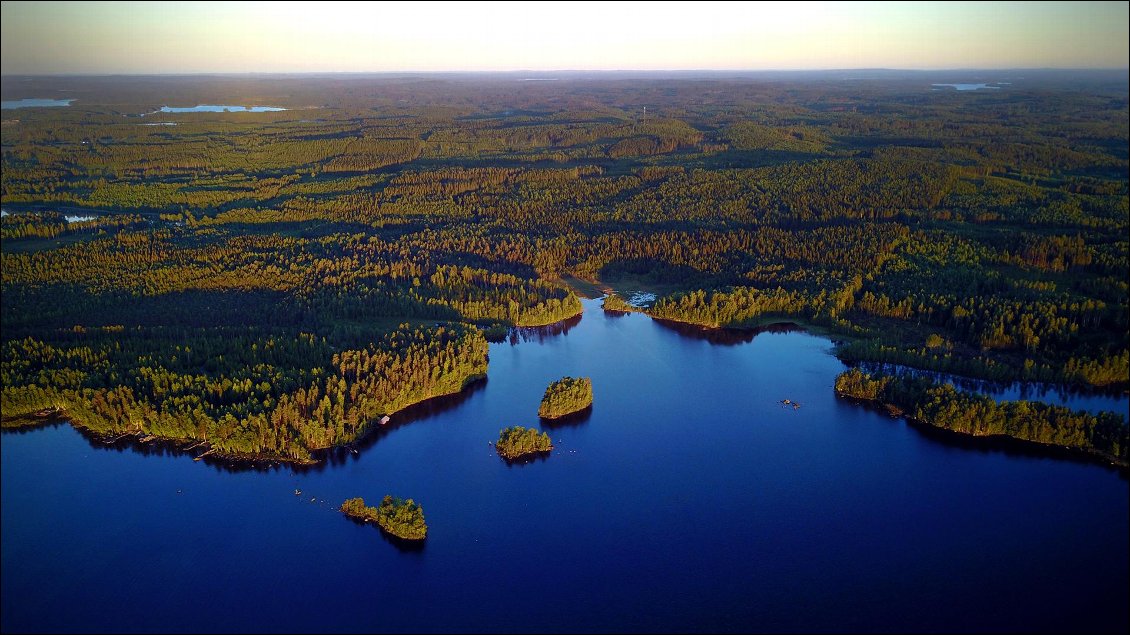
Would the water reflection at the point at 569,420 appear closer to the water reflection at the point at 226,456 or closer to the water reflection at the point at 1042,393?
the water reflection at the point at 226,456

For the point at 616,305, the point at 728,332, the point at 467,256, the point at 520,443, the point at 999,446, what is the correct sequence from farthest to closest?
the point at 467,256, the point at 616,305, the point at 728,332, the point at 520,443, the point at 999,446

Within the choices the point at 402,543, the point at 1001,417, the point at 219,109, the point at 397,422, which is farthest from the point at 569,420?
the point at 219,109

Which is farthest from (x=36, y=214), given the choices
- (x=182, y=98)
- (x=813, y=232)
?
(x=182, y=98)

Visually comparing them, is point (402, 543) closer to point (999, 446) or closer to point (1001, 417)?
point (999, 446)

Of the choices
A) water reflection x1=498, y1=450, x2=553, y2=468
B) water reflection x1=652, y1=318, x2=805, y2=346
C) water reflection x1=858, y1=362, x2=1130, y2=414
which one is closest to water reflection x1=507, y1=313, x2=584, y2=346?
water reflection x1=652, y1=318, x2=805, y2=346

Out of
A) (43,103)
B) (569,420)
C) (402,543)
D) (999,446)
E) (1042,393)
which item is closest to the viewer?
(402,543)

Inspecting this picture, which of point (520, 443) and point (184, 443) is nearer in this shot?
point (520, 443)

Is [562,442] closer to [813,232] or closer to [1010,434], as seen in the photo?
[1010,434]

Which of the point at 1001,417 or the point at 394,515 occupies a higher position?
the point at 1001,417
